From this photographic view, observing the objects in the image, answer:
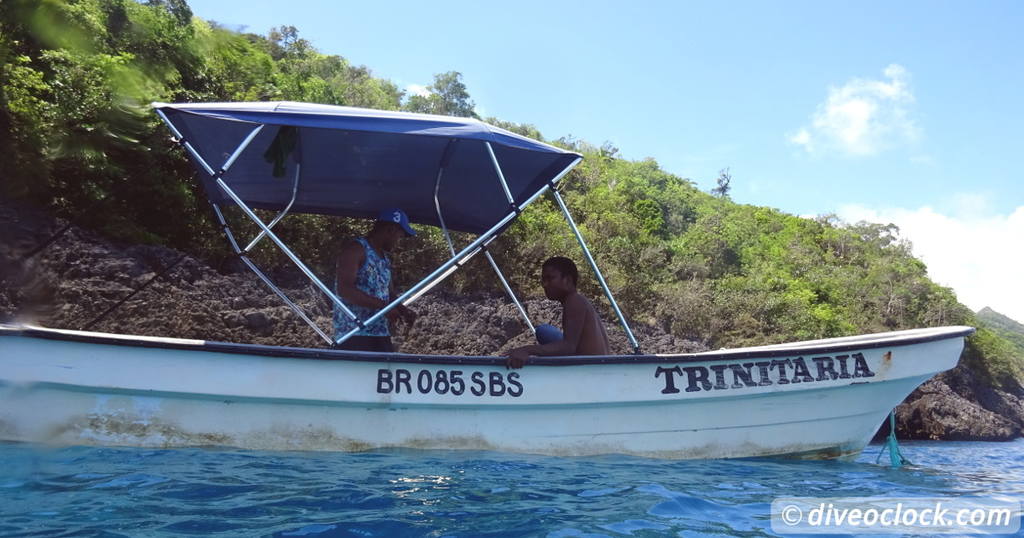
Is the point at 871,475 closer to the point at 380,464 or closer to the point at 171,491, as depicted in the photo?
the point at 380,464

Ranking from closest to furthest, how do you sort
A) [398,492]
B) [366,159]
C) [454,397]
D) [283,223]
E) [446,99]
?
[398,492], [454,397], [366,159], [283,223], [446,99]

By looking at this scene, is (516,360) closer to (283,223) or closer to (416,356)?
(416,356)

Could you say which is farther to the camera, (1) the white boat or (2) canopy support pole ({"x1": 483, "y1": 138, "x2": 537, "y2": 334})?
(2) canopy support pole ({"x1": 483, "y1": 138, "x2": 537, "y2": 334})

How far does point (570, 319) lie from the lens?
5.76m

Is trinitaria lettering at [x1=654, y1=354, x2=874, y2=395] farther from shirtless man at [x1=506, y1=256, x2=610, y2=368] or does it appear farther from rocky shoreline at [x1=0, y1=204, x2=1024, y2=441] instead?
rocky shoreline at [x1=0, y1=204, x2=1024, y2=441]

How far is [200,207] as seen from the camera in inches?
436

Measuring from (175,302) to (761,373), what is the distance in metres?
7.56

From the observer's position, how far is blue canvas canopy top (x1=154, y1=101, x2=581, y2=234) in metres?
5.03

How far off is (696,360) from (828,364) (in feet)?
3.96

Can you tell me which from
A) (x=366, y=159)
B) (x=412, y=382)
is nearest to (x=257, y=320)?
(x=366, y=159)

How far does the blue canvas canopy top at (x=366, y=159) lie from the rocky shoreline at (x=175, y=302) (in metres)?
1.79

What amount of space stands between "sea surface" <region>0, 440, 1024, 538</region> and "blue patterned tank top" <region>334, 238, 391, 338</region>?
1031mm

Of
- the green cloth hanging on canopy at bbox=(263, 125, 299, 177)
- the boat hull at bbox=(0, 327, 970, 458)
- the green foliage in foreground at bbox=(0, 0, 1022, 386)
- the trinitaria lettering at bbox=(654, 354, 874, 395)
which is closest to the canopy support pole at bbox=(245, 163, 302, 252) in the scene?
the green cloth hanging on canopy at bbox=(263, 125, 299, 177)

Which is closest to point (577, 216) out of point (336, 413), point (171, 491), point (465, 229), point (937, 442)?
point (937, 442)
